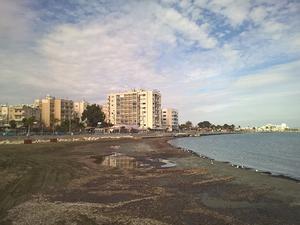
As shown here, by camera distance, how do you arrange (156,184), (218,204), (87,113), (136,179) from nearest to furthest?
(218,204) → (156,184) → (136,179) → (87,113)

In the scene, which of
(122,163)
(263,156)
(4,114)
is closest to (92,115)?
(4,114)

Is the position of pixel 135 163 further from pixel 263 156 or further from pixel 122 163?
pixel 263 156

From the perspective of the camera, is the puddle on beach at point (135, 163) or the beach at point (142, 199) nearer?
the beach at point (142, 199)

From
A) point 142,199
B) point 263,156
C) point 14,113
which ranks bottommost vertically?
point 263,156

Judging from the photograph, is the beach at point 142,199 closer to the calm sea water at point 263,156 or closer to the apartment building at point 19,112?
the calm sea water at point 263,156

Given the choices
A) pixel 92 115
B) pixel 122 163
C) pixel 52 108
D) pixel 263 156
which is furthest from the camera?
pixel 52 108

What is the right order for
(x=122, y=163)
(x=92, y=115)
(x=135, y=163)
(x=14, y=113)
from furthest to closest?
1. (x=14, y=113)
2. (x=92, y=115)
3. (x=135, y=163)
4. (x=122, y=163)

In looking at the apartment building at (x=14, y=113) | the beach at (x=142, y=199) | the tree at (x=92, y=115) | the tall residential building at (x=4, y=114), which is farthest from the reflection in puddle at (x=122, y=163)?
the tall residential building at (x=4, y=114)

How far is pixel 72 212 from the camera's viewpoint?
12742mm

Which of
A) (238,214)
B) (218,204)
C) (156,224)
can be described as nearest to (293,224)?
(238,214)

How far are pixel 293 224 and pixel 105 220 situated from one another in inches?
281

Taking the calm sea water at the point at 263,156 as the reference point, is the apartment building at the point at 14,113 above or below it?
above

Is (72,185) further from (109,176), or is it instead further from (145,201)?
(145,201)

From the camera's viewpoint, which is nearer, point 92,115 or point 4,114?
point 92,115
